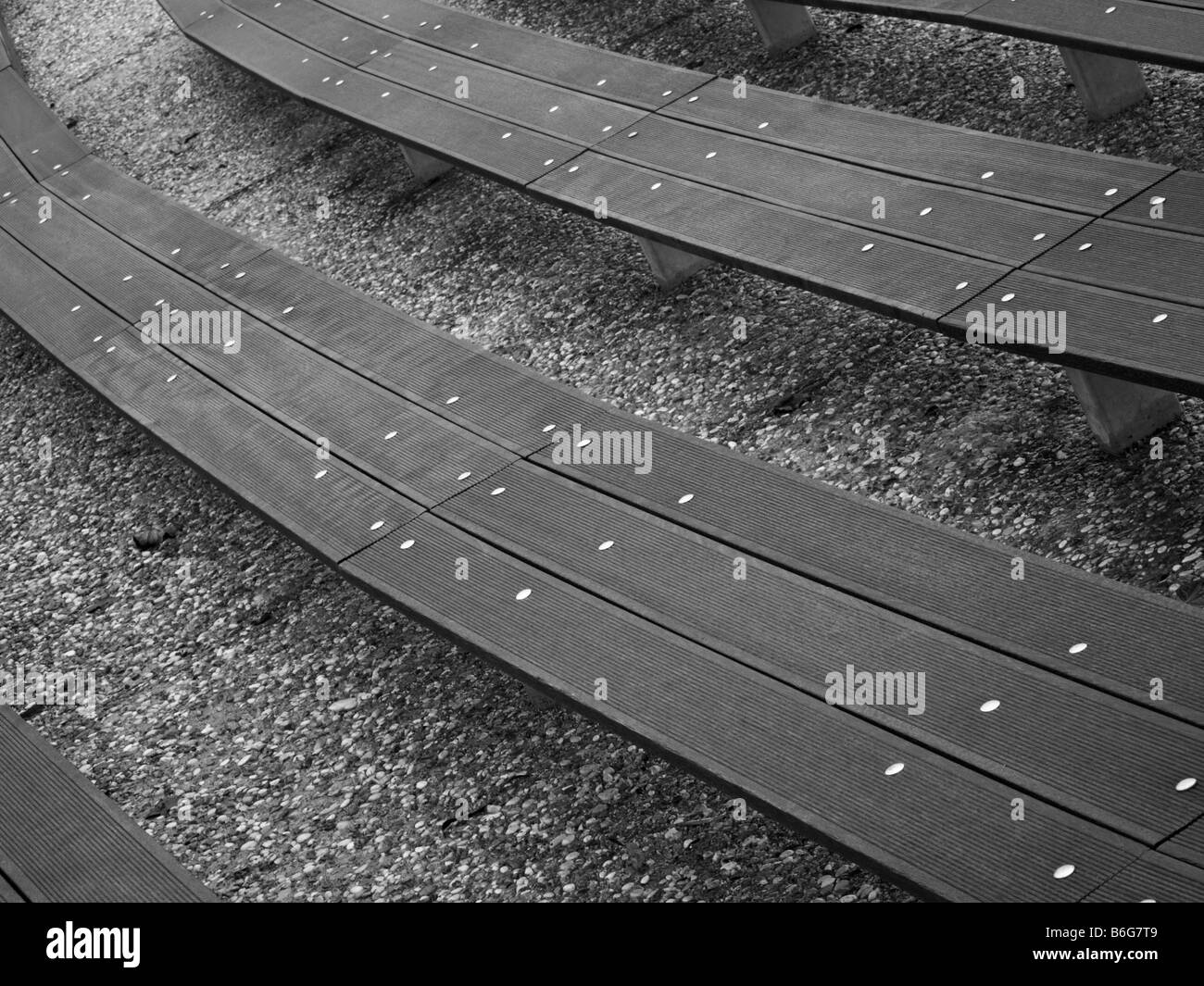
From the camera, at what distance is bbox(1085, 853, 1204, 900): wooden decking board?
7.35ft

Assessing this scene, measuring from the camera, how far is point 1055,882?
236 cm

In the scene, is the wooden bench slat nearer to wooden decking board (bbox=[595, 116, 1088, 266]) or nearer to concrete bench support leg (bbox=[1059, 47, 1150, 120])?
wooden decking board (bbox=[595, 116, 1088, 266])

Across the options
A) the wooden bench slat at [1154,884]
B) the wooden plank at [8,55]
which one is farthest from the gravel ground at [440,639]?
the wooden plank at [8,55]

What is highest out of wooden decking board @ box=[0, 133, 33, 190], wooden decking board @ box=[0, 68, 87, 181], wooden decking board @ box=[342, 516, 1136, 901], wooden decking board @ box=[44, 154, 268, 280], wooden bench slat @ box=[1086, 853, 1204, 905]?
wooden bench slat @ box=[1086, 853, 1204, 905]

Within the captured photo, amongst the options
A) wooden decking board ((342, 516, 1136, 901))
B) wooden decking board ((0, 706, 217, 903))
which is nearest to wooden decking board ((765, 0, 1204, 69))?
wooden decking board ((342, 516, 1136, 901))

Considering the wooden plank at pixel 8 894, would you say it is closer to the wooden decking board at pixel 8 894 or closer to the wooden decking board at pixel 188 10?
the wooden decking board at pixel 8 894

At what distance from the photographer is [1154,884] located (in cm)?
228

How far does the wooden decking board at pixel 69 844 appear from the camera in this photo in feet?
9.62

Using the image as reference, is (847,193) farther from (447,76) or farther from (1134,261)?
(447,76)

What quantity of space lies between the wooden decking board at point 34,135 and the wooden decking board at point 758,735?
152 inches

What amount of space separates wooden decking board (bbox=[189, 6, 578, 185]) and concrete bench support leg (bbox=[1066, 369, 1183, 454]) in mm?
2080

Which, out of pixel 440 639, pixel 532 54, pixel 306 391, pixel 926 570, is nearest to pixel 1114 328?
pixel 926 570
